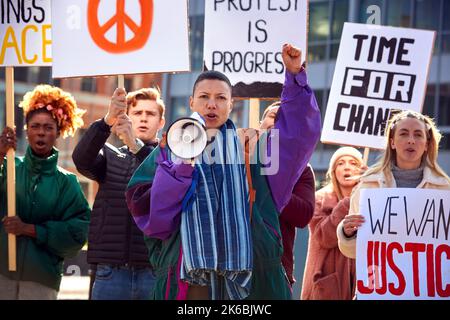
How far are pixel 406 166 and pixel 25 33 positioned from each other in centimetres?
263

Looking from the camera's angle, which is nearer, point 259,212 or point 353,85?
point 259,212

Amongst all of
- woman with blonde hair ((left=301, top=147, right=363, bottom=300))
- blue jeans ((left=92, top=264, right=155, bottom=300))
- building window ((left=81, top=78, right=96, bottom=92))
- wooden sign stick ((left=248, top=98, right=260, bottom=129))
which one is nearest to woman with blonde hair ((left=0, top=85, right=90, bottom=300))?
blue jeans ((left=92, top=264, right=155, bottom=300))

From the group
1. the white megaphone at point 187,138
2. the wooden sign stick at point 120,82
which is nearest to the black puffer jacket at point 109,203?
the wooden sign stick at point 120,82

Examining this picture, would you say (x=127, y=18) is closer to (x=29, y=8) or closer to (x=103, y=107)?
(x=29, y=8)

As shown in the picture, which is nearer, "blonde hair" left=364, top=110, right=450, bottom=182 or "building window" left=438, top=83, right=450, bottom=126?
"blonde hair" left=364, top=110, right=450, bottom=182

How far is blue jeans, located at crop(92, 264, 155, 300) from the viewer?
5598mm

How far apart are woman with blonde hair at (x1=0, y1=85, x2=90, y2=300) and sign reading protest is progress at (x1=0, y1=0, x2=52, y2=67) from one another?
1.67 feet

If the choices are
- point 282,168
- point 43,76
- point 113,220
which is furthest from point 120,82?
point 43,76

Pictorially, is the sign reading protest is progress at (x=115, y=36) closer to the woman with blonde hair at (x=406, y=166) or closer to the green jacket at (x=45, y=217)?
the green jacket at (x=45, y=217)

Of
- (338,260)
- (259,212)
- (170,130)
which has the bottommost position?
(338,260)

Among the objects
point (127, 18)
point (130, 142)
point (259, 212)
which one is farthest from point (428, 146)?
point (127, 18)

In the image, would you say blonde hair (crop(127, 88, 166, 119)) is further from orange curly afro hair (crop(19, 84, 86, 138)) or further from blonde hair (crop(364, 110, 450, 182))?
blonde hair (crop(364, 110, 450, 182))

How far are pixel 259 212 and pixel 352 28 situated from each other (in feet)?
9.96

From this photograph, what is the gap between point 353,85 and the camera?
23.5 feet
